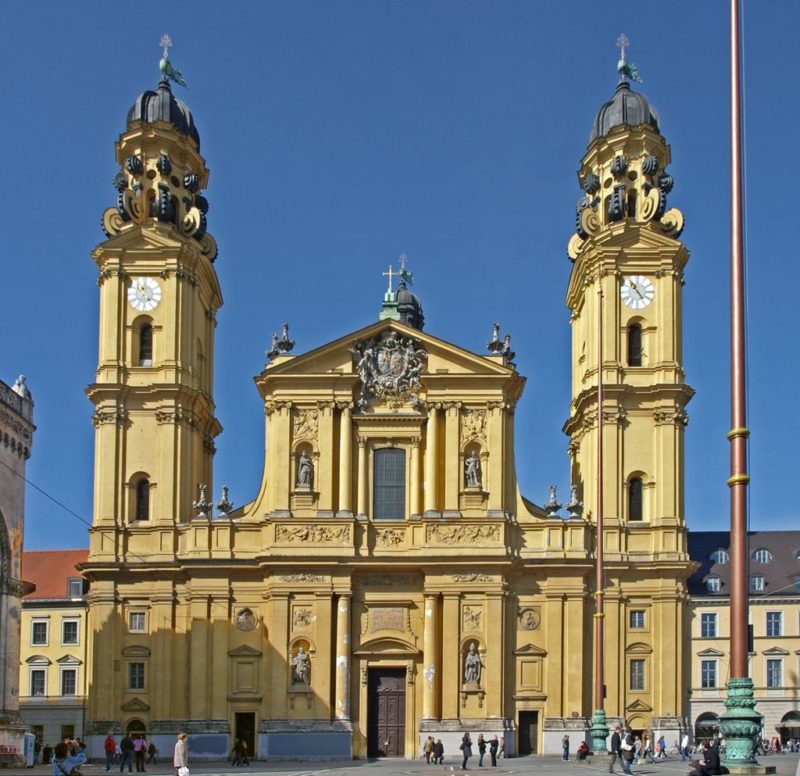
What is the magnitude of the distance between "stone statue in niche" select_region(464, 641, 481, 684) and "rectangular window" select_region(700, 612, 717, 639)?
2350 cm

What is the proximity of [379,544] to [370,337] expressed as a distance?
8055mm

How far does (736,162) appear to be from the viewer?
20391mm

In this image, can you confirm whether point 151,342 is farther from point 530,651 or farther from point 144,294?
point 530,651

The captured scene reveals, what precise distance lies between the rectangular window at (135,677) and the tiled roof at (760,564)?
101 feet

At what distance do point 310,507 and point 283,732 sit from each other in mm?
8376

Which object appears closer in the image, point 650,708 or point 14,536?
point 14,536

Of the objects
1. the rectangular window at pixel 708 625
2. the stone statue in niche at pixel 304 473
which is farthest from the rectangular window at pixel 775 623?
the stone statue in niche at pixel 304 473

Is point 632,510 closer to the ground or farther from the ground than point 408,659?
farther from the ground

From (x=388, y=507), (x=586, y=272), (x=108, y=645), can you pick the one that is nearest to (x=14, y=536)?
(x=108, y=645)

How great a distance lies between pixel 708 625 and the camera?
7762 cm

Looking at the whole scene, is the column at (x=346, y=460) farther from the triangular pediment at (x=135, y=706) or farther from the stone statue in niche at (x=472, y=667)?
the triangular pediment at (x=135, y=706)

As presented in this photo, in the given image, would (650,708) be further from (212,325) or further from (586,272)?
(212,325)

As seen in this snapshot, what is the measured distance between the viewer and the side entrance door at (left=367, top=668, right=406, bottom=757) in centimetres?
5822

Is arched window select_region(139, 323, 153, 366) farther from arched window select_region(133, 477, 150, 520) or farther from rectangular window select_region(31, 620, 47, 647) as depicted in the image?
rectangular window select_region(31, 620, 47, 647)
